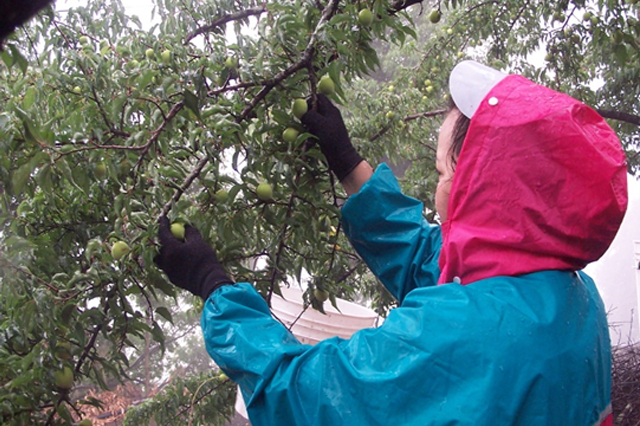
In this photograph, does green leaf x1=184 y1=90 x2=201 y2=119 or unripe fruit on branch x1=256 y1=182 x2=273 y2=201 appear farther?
unripe fruit on branch x1=256 y1=182 x2=273 y2=201

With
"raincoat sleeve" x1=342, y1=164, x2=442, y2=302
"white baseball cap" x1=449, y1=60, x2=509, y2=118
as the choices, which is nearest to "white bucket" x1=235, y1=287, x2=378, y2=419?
"raincoat sleeve" x1=342, y1=164, x2=442, y2=302

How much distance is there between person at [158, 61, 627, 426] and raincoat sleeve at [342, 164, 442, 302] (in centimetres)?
43

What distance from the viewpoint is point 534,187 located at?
1.16 m

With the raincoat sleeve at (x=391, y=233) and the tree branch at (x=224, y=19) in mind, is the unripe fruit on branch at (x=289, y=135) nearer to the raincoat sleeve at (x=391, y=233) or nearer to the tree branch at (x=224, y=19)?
the raincoat sleeve at (x=391, y=233)

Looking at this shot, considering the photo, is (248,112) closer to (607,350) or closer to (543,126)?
(543,126)

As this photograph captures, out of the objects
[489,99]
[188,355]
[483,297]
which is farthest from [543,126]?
[188,355]

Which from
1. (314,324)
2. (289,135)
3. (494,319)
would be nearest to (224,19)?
(314,324)

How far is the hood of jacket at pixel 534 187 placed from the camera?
44.7 inches

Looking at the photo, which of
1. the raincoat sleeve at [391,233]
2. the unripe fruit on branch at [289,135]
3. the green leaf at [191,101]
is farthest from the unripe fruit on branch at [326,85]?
A: the green leaf at [191,101]

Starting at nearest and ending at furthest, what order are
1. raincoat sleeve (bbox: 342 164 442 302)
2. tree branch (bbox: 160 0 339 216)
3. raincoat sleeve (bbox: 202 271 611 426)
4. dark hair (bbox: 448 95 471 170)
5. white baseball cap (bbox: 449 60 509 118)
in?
raincoat sleeve (bbox: 202 271 611 426)
white baseball cap (bbox: 449 60 509 118)
dark hair (bbox: 448 95 471 170)
tree branch (bbox: 160 0 339 216)
raincoat sleeve (bbox: 342 164 442 302)

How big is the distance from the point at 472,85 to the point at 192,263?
77 cm

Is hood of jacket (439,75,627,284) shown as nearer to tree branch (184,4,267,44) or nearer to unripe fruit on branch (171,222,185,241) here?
unripe fruit on branch (171,222,185,241)

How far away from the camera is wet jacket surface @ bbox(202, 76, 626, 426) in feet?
3.49

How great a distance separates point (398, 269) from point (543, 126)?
73 centimetres
